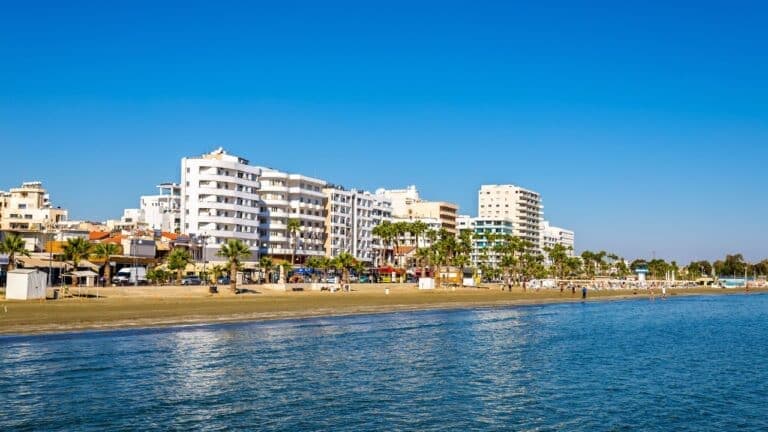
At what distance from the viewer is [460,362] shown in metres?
37.7

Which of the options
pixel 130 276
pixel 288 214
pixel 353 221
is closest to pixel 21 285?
pixel 130 276

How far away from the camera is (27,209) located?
14662 centimetres

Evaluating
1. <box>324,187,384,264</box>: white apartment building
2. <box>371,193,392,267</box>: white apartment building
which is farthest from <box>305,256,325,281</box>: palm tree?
<box>371,193,392,267</box>: white apartment building

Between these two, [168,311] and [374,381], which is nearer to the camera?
[374,381]

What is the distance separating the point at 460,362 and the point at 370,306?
42854mm

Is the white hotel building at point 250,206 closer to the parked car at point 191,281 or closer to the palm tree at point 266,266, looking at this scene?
the palm tree at point 266,266

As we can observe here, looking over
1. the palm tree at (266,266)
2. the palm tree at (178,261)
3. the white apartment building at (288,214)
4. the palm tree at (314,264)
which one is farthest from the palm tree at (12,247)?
the white apartment building at (288,214)

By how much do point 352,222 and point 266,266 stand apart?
165ft

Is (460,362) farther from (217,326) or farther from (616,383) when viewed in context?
(217,326)

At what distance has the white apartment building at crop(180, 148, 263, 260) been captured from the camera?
128625 millimetres

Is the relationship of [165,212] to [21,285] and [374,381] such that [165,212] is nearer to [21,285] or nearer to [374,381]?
[21,285]

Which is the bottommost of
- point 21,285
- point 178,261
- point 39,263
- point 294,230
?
point 21,285

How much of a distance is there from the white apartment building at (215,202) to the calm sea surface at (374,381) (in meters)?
77.5

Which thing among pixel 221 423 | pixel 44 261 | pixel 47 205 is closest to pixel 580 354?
pixel 221 423
